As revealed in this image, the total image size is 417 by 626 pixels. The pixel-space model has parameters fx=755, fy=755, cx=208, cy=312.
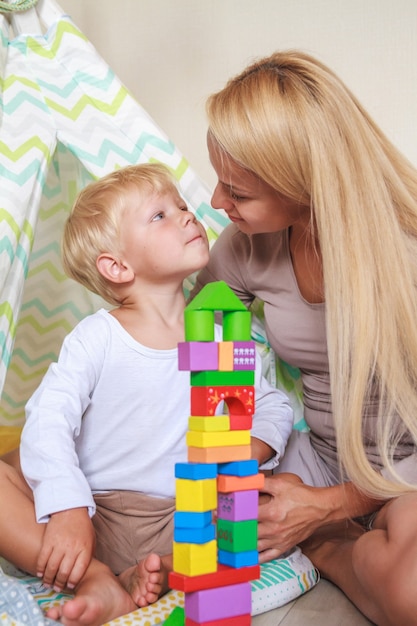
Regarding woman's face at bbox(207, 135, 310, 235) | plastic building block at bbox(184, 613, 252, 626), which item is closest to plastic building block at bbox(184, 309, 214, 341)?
plastic building block at bbox(184, 613, 252, 626)

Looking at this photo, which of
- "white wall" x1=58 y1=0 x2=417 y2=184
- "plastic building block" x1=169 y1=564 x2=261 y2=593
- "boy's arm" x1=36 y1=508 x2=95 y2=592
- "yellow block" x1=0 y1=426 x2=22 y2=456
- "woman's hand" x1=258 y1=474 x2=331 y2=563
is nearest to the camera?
"plastic building block" x1=169 y1=564 x2=261 y2=593

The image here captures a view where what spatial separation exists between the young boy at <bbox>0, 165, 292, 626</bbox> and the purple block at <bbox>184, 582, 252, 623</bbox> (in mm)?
277

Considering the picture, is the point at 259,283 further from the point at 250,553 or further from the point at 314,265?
the point at 250,553

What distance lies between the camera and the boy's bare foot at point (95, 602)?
1.02 m

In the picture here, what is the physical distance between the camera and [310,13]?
6.75ft

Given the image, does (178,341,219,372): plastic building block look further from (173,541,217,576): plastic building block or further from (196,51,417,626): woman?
(196,51,417,626): woman

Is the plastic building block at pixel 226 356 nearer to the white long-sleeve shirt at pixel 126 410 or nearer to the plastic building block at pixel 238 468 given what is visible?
the plastic building block at pixel 238 468

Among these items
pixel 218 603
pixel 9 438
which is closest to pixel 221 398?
pixel 218 603

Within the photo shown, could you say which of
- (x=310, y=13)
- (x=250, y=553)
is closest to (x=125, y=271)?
(x=250, y=553)

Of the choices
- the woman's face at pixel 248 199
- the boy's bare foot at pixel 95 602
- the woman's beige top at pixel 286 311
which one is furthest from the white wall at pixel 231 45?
the boy's bare foot at pixel 95 602

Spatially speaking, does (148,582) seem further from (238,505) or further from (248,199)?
(248,199)

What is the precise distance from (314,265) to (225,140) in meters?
0.32

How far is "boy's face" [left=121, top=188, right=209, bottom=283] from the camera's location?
4.51ft

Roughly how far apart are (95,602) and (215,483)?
0.32 metres
